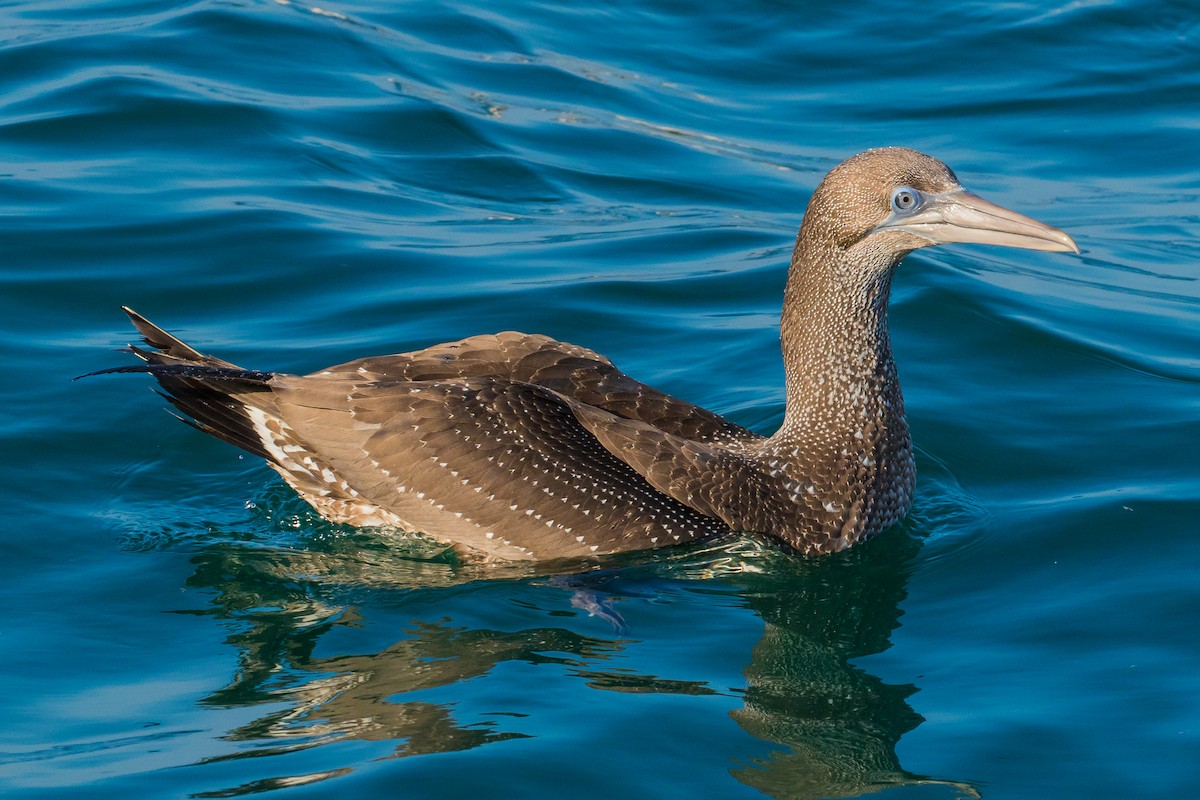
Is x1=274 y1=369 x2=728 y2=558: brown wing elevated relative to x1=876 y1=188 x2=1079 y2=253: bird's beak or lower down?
lower down

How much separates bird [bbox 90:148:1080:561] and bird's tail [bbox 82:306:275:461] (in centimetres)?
1

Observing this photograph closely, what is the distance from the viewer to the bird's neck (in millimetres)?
7805

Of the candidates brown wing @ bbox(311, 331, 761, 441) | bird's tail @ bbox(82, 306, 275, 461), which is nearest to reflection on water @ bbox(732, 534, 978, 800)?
brown wing @ bbox(311, 331, 761, 441)

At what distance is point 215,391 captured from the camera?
7812 mm

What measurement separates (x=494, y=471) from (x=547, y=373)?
675mm

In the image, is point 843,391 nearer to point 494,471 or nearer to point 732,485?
point 732,485

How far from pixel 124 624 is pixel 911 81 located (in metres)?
11.1

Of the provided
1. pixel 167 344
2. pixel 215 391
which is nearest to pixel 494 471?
pixel 215 391

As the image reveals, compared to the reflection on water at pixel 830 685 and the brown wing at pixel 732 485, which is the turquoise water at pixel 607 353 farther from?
the brown wing at pixel 732 485

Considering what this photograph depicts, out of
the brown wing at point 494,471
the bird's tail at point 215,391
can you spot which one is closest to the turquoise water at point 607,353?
the brown wing at point 494,471

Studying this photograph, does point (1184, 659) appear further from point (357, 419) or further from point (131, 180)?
point (131, 180)

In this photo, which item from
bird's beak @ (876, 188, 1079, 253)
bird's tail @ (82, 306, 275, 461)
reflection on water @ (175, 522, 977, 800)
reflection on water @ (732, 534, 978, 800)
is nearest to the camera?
reflection on water @ (732, 534, 978, 800)

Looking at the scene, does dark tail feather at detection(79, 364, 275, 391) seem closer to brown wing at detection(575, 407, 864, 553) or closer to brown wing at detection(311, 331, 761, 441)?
brown wing at detection(311, 331, 761, 441)

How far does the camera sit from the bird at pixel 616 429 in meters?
7.56
